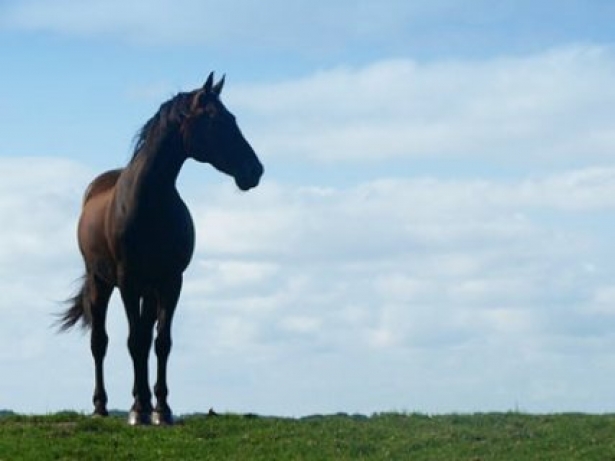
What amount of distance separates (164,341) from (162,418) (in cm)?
108

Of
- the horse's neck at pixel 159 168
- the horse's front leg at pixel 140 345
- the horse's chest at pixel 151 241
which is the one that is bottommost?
the horse's front leg at pixel 140 345

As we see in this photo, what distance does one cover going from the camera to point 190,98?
23406 millimetres

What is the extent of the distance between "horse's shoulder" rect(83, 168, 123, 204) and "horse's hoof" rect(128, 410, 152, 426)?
375 cm

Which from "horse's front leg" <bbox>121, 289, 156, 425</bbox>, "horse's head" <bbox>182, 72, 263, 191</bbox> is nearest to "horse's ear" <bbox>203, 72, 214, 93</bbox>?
"horse's head" <bbox>182, 72, 263, 191</bbox>

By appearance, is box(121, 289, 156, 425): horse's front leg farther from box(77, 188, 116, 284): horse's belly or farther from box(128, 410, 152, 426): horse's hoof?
box(77, 188, 116, 284): horse's belly

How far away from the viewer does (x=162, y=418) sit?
23469mm

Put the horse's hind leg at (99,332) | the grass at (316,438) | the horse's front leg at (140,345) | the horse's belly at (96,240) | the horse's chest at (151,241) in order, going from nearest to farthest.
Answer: the grass at (316,438), the horse's chest at (151,241), the horse's front leg at (140,345), the horse's belly at (96,240), the horse's hind leg at (99,332)

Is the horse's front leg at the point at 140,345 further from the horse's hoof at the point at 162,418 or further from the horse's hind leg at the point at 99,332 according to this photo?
the horse's hind leg at the point at 99,332

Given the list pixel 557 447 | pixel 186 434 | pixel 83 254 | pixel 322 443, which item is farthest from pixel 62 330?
pixel 557 447

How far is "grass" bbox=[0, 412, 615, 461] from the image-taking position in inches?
804

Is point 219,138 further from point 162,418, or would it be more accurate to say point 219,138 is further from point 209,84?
point 162,418

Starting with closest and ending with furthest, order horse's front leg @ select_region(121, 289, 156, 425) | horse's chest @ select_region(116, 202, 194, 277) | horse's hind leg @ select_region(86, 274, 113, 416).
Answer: horse's chest @ select_region(116, 202, 194, 277)
horse's front leg @ select_region(121, 289, 156, 425)
horse's hind leg @ select_region(86, 274, 113, 416)

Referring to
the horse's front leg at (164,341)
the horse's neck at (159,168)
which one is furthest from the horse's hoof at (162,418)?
the horse's neck at (159,168)

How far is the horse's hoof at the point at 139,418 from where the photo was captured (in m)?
23.4
